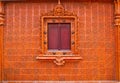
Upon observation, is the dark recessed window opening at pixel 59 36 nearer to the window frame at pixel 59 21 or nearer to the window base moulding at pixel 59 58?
the window frame at pixel 59 21

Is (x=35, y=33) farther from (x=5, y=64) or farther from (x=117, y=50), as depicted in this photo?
(x=117, y=50)

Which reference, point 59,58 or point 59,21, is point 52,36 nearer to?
point 59,21

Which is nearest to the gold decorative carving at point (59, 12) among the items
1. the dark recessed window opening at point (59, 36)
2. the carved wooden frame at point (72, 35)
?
the carved wooden frame at point (72, 35)

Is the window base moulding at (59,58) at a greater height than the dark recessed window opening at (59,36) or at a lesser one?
lesser

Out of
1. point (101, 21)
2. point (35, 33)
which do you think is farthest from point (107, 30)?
point (35, 33)

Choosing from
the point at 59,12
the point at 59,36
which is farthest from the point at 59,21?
the point at 59,36

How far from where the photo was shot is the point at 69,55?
8.23 metres

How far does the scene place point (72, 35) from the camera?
8281mm

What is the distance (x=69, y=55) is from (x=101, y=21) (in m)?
1.44

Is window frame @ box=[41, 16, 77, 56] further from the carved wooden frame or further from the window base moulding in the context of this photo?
the window base moulding

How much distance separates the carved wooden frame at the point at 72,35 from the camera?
26.9 feet

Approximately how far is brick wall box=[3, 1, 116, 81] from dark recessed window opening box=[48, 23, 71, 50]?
372 millimetres

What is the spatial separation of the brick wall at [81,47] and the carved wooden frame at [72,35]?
15 centimetres

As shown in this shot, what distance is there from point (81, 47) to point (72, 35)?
460mm
